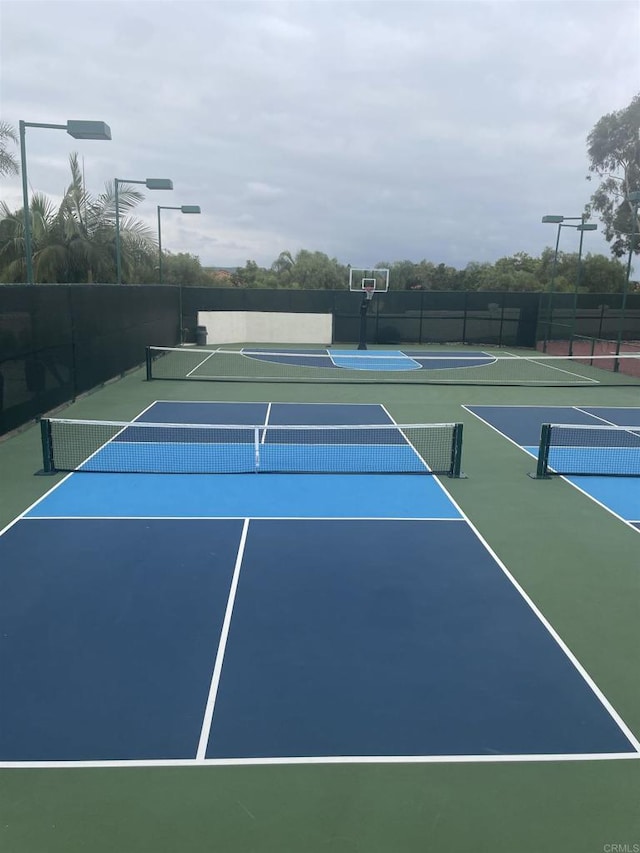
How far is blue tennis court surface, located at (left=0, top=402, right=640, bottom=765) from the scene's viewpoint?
15.7 ft

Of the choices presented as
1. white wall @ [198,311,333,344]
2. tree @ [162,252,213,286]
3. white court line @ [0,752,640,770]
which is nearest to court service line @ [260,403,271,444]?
white court line @ [0,752,640,770]

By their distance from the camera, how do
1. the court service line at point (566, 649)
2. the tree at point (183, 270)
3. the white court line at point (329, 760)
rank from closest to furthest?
the white court line at point (329, 760), the court service line at point (566, 649), the tree at point (183, 270)

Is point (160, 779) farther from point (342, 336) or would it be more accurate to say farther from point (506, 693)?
point (342, 336)

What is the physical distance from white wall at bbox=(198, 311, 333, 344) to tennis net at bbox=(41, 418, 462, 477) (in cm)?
1969

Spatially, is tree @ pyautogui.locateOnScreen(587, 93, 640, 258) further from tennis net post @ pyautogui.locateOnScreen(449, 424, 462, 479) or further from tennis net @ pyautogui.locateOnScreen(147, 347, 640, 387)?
tennis net post @ pyautogui.locateOnScreen(449, 424, 462, 479)

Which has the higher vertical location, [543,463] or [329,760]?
[543,463]

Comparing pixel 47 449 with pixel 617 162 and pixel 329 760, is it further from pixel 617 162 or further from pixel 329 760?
pixel 617 162

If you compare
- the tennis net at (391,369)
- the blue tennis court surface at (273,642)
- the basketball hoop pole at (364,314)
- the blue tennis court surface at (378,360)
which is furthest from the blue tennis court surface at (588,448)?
the basketball hoop pole at (364,314)

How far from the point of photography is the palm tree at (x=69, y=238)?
2680cm

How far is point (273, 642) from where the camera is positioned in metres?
6.02

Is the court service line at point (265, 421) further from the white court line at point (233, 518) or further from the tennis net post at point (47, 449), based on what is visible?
the white court line at point (233, 518)

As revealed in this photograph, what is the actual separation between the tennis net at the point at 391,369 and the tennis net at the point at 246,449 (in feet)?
21.9

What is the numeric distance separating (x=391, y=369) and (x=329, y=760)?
68.6 ft

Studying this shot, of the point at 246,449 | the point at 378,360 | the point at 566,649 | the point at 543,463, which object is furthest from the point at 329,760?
the point at 378,360
